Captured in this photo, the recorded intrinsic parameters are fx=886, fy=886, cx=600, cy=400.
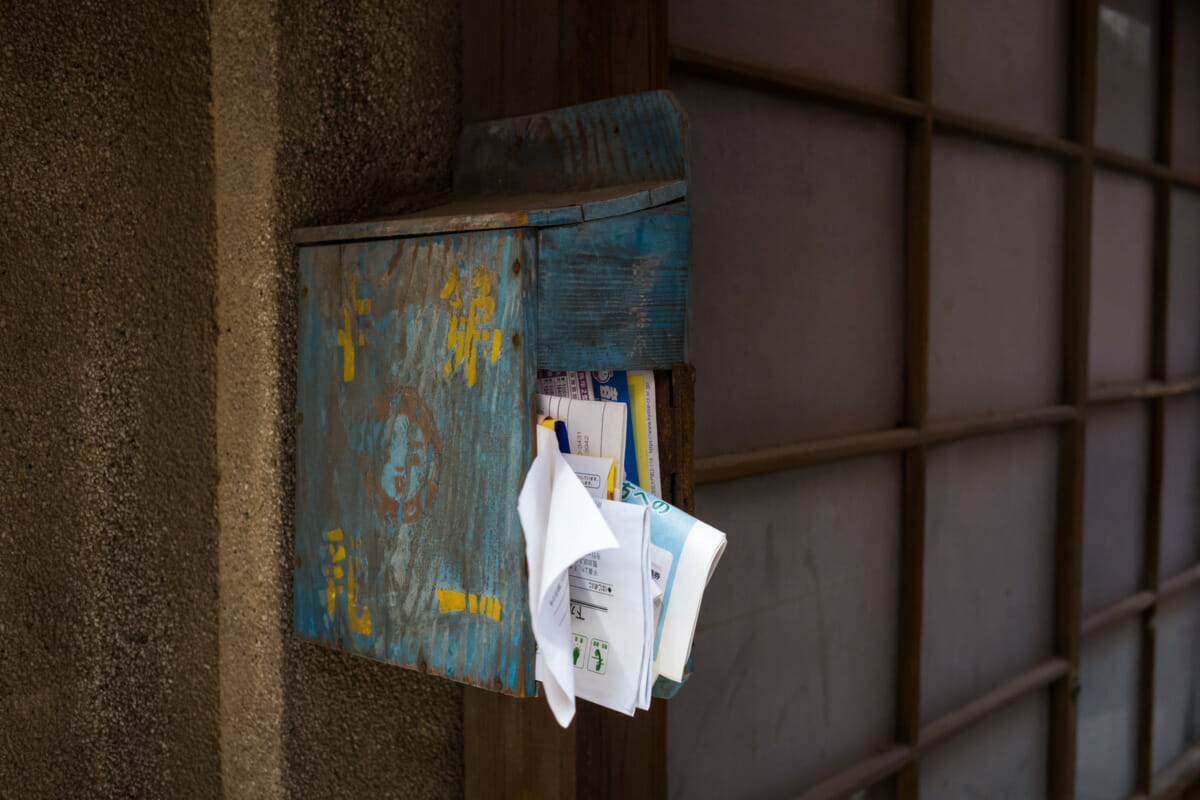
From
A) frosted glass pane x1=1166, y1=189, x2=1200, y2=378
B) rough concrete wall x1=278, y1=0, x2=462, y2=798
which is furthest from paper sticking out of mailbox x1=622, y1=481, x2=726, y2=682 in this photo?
frosted glass pane x1=1166, y1=189, x2=1200, y2=378

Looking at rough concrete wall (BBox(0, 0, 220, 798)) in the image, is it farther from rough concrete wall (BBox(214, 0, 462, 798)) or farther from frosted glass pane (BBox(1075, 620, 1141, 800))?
frosted glass pane (BBox(1075, 620, 1141, 800))

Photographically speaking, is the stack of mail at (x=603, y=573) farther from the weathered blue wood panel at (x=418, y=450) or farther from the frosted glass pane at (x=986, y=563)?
the frosted glass pane at (x=986, y=563)

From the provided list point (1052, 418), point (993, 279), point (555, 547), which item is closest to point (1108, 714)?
point (1052, 418)

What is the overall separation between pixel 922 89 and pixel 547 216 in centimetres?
108

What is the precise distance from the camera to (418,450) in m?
0.85

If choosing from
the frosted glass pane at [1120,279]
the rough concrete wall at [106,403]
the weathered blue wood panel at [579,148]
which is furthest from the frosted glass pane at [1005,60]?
the rough concrete wall at [106,403]

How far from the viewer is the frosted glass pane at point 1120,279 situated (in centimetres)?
219

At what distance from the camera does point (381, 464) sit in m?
0.88

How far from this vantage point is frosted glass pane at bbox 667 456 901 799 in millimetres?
1332

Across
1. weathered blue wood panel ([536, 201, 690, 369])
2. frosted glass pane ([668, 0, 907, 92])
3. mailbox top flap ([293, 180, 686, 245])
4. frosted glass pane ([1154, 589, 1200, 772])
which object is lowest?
frosted glass pane ([1154, 589, 1200, 772])

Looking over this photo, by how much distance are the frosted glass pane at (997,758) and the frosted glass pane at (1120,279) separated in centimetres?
84

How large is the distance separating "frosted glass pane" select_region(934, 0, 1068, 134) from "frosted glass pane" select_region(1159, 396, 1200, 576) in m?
1.08

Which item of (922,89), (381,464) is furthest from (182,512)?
(922,89)

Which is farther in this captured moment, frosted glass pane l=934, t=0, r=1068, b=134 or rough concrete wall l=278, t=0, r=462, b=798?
frosted glass pane l=934, t=0, r=1068, b=134
